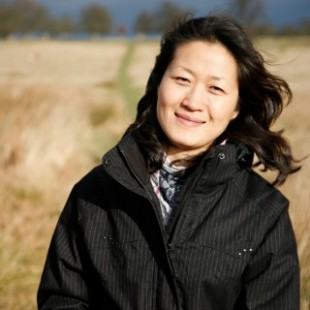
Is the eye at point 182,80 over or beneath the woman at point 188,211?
over

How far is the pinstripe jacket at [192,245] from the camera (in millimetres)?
1693

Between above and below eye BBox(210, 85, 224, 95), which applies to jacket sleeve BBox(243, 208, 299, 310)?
below

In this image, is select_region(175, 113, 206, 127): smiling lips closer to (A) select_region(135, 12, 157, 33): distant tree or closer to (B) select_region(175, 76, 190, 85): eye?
(B) select_region(175, 76, 190, 85): eye

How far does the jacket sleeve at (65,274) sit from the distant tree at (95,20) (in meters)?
72.9

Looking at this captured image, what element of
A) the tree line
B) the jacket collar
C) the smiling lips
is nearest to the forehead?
the smiling lips

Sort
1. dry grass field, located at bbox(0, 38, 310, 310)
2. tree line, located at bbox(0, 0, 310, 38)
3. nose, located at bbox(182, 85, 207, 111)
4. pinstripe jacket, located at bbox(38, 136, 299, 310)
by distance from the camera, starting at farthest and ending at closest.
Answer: tree line, located at bbox(0, 0, 310, 38), dry grass field, located at bbox(0, 38, 310, 310), nose, located at bbox(182, 85, 207, 111), pinstripe jacket, located at bbox(38, 136, 299, 310)

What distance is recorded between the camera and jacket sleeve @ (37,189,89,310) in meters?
1.84

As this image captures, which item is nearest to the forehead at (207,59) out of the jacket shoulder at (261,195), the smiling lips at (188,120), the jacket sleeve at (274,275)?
the smiling lips at (188,120)

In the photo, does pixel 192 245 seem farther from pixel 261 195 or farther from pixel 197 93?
pixel 197 93

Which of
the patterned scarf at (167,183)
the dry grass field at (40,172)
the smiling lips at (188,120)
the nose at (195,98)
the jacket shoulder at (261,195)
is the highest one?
the nose at (195,98)

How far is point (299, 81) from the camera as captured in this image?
12.6m

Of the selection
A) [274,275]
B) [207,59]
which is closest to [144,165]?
[207,59]

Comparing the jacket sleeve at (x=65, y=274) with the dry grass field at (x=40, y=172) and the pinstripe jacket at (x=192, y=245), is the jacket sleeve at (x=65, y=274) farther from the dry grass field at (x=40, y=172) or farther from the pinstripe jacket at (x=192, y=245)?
the dry grass field at (x=40, y=172)

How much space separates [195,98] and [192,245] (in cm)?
50
